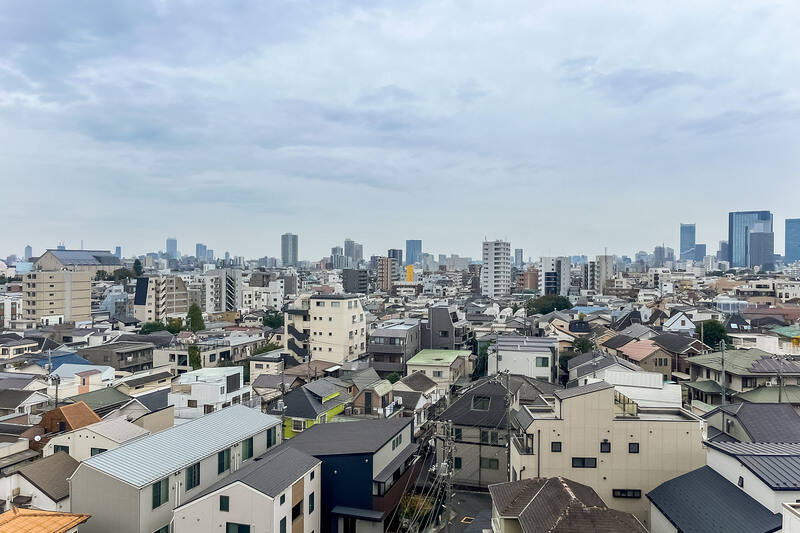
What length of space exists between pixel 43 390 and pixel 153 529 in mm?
17969

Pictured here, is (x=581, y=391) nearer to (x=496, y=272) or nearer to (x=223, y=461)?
(x=223, y=461)

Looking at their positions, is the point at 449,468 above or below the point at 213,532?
above

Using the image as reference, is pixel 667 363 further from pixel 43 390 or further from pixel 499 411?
pixel 43 390

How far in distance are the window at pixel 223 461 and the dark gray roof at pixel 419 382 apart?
12657mm

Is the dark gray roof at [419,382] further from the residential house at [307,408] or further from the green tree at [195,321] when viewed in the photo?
the green tree at [195,321]

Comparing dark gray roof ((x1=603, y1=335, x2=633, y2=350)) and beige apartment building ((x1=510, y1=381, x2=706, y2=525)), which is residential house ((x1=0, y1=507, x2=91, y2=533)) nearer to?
beige apartment building ((x1=510, y1=381, x2=706, y2=525))

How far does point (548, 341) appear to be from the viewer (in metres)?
30.6

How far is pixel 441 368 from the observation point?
1169 inches

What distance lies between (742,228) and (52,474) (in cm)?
22423

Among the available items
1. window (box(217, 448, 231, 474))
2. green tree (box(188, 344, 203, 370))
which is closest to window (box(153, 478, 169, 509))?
window (box(217, 448, 231, 474))

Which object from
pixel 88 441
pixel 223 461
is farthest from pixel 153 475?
pixel 88 441

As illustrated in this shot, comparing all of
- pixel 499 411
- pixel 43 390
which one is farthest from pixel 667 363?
pixel 43 390

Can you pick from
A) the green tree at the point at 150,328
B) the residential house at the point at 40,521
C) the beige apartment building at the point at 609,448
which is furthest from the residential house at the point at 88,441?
the green tree at the point at 150,328

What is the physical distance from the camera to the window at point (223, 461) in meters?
14.3
